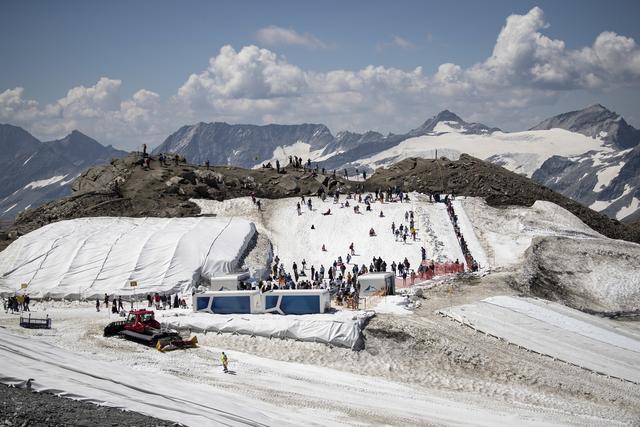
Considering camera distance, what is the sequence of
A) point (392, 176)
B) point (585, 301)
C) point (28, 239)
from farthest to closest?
point (392, 176) < point (28, 239) < point (585, 301)

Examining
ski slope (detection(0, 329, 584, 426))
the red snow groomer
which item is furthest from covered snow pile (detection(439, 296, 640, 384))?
the red snow groomer

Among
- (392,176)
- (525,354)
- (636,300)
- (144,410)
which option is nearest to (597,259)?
(636,300)

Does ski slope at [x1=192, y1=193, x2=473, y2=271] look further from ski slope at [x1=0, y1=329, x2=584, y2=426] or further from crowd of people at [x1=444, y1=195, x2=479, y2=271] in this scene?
ski slope at [x1=0, y1=329, x2=584, y2=426]

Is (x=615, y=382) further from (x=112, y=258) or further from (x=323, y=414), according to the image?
(x=112, y=258)

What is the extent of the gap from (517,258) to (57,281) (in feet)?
116

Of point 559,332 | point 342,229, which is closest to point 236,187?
point 342,229

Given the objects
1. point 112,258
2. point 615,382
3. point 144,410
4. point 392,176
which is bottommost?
point 615,382

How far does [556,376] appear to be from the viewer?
100ft

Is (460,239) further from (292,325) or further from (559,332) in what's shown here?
(292,325)

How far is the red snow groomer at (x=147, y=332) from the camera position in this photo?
32.6 m

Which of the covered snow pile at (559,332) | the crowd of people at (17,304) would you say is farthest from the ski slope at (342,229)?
the crowd of people at (17,304)

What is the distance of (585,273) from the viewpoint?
49156mm

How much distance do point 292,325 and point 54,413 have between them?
1669 centimetres

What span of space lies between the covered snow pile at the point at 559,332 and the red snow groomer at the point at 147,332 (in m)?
15.2
